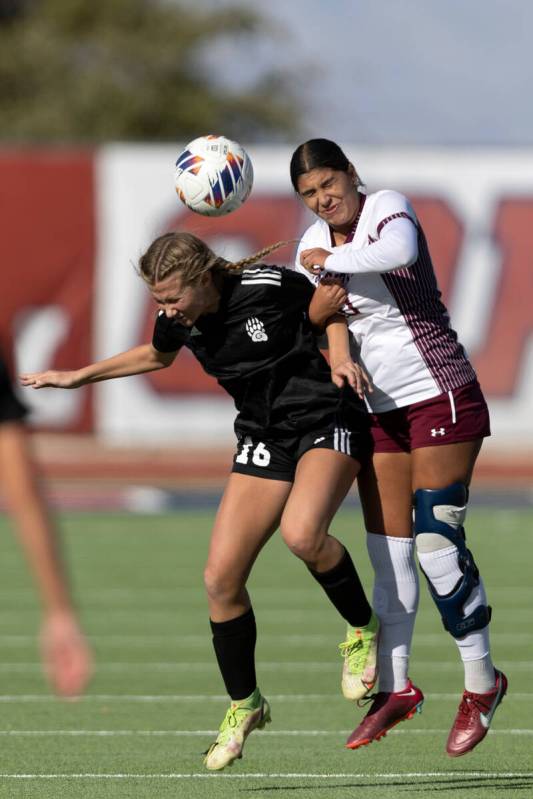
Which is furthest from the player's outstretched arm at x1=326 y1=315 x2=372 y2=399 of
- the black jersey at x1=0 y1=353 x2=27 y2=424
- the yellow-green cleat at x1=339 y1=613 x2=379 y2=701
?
the black jersey at x1=0 y1=353 x2=27 y2=424

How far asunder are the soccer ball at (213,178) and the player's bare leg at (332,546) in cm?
104

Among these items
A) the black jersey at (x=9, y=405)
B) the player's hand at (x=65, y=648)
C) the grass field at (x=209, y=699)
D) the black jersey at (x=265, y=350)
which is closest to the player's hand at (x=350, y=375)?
the black jersey at (x=265, y=350)

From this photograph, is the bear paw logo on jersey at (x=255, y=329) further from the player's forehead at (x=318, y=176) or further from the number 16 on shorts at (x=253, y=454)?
the player's forehead at (x=318, y=176)

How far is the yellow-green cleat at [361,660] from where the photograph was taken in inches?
269

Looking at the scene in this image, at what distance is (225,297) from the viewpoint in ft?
22.0

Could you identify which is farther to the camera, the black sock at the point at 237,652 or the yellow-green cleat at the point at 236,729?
the black sock at the point at 237,652

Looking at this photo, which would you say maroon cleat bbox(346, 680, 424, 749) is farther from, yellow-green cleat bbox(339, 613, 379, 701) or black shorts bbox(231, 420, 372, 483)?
black shorts bbox(231, 420, 372, 483)

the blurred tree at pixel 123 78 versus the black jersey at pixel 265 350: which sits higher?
the black jersey at pixel 265 350

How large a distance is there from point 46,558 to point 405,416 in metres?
3.31

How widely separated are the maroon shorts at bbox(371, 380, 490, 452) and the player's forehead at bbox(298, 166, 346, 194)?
917 millimetres

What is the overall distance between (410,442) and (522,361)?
49.8ft

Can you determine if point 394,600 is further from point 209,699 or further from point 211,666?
point 211,666

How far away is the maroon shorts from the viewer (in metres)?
6.68

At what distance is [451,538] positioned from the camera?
6.64 meters
